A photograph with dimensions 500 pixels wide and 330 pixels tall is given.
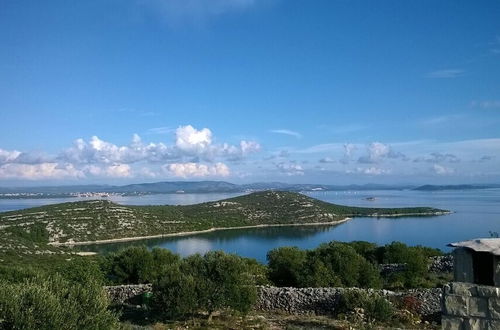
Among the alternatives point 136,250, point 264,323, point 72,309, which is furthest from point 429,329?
point 136,250

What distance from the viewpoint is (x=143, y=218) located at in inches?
4232

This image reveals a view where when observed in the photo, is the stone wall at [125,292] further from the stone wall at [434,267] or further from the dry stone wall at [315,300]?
the stone wall at [434,267]

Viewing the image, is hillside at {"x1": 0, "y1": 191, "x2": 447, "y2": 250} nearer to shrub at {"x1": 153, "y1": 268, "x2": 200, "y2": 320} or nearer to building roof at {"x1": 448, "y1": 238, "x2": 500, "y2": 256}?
shrub at {"x1": 153, "y1": 268, "x2": 200, "y2": 320}

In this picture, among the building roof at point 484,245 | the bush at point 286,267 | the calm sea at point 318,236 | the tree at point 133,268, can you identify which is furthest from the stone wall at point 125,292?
the calm sea at point 318,236

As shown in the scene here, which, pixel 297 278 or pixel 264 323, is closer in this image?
pixel 264 323

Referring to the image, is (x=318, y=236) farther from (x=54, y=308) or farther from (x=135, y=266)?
(x=54, y=308)

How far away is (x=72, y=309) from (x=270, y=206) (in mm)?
132886

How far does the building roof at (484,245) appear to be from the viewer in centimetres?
600

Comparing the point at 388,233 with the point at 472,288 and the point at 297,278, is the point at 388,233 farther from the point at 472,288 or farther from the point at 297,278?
the point at 472,288

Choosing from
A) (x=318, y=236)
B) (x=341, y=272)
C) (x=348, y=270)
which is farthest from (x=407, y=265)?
(x=318, y=236)

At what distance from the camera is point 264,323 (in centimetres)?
1494

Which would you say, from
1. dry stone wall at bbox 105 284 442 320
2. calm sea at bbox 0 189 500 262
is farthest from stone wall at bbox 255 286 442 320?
calm sea at bbox 0 189 500 262

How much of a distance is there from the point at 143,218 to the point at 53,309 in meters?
102

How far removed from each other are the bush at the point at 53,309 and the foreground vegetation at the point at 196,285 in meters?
0.02
